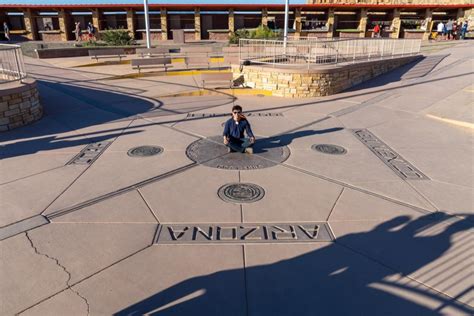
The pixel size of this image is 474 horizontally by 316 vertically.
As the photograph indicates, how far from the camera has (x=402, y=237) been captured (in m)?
4.29

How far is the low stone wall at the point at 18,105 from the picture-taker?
324 inches

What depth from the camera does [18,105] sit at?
8570 mm

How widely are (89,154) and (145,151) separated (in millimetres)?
1099

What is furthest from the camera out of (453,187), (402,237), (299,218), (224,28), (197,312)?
(224,28)

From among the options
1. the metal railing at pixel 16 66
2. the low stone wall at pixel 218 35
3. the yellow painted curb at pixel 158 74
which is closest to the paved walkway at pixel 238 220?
the metal railing at pixel 16 66

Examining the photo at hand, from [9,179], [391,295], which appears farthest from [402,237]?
[9,179]

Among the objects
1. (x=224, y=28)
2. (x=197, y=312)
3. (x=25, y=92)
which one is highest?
(x=224, y=28)

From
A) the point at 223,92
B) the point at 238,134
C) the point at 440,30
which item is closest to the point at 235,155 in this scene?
the point at 238,134

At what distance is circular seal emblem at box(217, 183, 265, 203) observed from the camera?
5.20m


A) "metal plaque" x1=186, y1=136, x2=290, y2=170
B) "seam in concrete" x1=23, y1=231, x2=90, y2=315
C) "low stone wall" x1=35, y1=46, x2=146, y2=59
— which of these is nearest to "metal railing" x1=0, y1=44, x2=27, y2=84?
"metal plaque" x1=186, y1=136, x2=290, y2=170

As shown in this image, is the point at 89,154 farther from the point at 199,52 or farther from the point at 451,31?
the point at 451,31

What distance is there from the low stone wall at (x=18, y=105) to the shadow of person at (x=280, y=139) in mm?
5918

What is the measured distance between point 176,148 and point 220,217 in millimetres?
2971

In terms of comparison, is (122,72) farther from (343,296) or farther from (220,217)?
(343,296)
